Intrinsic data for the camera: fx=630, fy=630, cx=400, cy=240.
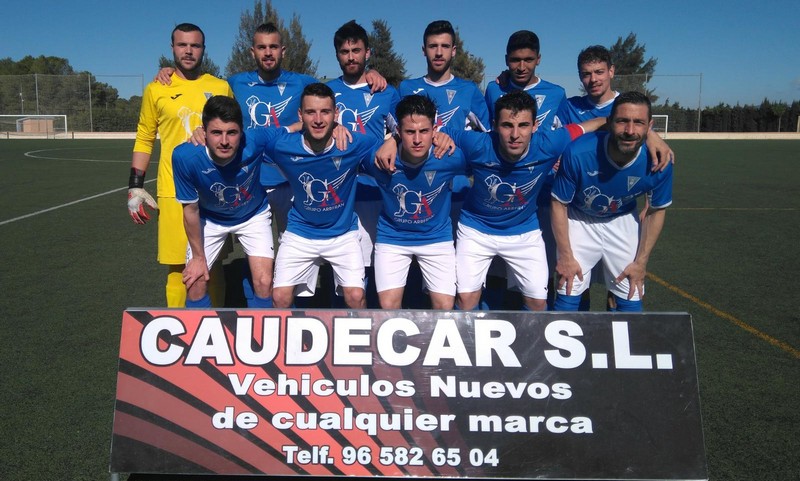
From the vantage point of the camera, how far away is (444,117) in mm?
4324

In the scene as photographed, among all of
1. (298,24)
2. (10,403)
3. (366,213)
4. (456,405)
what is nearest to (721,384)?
(456,405)

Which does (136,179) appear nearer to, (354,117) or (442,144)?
(354,117)

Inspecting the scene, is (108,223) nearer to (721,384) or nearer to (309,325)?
(309,325)

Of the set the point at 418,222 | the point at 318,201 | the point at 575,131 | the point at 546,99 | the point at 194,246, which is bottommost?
the point at 194,246

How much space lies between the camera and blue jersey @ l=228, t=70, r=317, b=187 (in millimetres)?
4383

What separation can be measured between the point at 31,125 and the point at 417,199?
1355 inches

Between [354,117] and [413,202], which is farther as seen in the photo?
[354,117]

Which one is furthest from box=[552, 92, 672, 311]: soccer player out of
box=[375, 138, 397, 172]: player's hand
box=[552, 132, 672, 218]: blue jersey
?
box=[375, 138, 397, 172]: player's hand

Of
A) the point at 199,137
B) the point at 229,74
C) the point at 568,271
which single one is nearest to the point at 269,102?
the point at 199,137

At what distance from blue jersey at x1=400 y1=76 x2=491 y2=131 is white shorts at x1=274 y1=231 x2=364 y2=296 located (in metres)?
1.03

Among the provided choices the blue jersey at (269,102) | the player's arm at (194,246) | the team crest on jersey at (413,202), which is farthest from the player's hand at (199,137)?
the team crest on jersey at (413,202)

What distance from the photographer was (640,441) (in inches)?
101

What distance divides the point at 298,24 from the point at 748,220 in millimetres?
30298

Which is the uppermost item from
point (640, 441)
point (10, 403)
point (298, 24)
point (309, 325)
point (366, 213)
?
point (298, 24)
